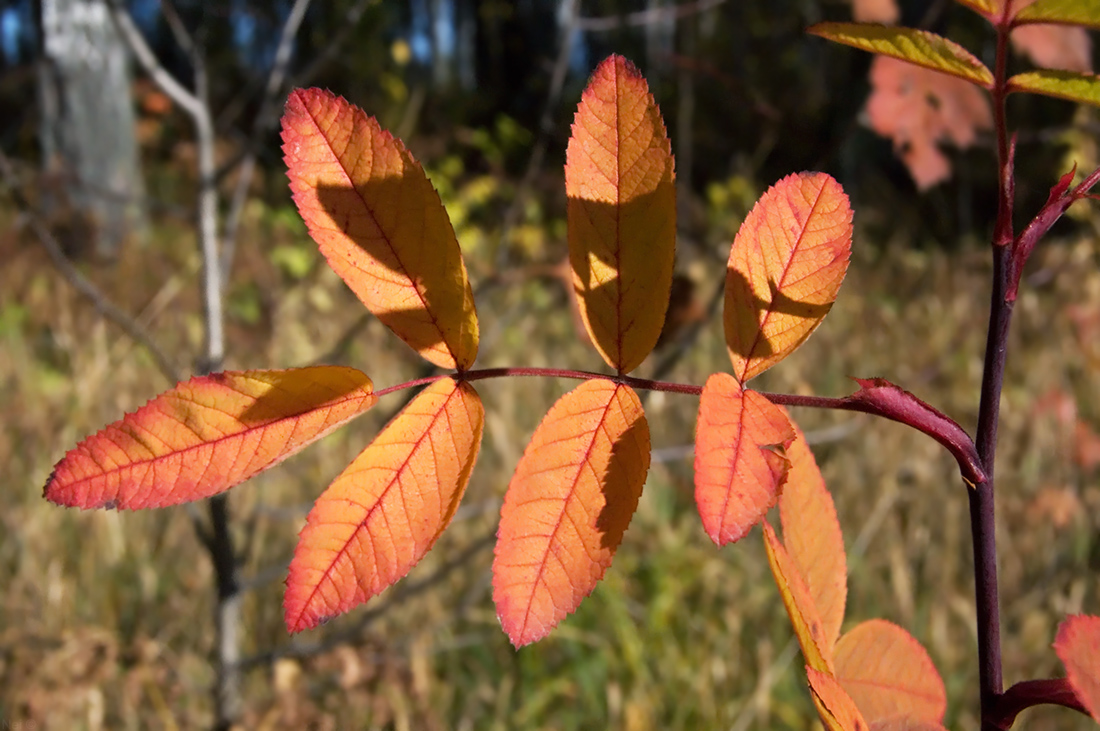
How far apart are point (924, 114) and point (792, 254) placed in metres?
0.71

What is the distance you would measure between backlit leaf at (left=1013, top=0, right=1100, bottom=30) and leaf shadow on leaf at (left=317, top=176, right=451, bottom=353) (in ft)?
0.73

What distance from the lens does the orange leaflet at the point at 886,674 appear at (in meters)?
0.40

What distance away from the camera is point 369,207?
12.9 inches

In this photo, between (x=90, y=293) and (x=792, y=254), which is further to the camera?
(x=90, y=293)

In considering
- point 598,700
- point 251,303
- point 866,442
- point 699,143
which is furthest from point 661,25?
point 598,700

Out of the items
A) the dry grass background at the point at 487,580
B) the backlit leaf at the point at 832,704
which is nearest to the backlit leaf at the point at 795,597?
the backlit leaf at the point at 832,704

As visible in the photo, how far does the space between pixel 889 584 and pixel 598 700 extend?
27.3 inches

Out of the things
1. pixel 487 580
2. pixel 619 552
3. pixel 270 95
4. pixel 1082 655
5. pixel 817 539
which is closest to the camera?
pixel 1082 655

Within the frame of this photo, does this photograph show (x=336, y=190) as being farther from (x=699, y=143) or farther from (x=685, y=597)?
(x=699, y=143)

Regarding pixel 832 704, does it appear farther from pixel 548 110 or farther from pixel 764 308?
pixel 548 110

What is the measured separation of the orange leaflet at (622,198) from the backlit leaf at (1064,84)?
0.14m

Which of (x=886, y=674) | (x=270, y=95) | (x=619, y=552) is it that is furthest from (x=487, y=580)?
(x=886, y=674)

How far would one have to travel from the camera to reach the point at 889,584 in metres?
1.80

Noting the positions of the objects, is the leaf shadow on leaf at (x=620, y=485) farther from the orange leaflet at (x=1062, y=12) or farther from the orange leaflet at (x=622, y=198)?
the orange leaflet at (x=1062, y=12)
